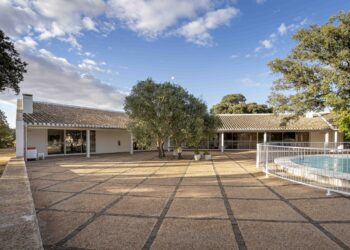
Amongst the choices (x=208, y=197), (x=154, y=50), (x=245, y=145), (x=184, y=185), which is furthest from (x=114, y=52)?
(x=245, y=145)

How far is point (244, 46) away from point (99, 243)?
15.7 meters

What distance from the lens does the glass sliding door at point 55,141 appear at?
763 inches

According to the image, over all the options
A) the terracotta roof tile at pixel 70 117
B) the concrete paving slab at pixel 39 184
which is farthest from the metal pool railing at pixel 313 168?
the terracotta roof tile at pixel 70 117

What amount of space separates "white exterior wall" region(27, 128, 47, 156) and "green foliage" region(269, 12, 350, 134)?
1810 cm

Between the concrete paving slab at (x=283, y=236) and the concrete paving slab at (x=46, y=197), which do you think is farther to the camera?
the concrete paving slab at (x=46, y=197)

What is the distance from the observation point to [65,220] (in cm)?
477

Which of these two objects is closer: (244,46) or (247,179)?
(247,179)

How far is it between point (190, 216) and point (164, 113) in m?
11.1

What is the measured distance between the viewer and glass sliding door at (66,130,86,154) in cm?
2058

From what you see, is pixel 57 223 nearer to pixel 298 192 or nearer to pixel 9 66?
pixel 298 192

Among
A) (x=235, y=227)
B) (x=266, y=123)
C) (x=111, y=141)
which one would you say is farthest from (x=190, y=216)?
(x=266, y=123)

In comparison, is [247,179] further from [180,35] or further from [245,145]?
[245,145]

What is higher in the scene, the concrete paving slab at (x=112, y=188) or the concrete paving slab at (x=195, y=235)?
the concrete paving slab at (x=195, y=235)

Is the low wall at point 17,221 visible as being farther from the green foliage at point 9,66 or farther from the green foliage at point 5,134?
the green foliage at point 5,134
